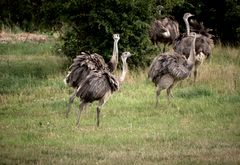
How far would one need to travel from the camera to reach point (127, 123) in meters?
13.0

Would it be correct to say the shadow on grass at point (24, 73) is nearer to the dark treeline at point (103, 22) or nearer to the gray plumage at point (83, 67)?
the dark treeline at point (103, 22)

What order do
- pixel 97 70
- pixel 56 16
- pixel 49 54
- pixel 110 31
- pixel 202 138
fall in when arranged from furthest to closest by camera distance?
pixel 49 54 < pixel 56 16 < pixel 110 31 < pixel 97 70 < pixel 202 138

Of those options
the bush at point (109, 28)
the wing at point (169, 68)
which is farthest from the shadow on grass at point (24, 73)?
the wing at point (169, 68)

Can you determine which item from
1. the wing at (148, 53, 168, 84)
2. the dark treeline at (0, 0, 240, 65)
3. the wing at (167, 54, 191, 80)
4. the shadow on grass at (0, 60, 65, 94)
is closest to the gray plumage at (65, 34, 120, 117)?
the wing at (148, 53, 168, 84)

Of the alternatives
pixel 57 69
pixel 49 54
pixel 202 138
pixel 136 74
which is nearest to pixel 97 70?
pixel 202 138

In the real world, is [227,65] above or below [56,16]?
below

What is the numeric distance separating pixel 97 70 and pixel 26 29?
18682mm

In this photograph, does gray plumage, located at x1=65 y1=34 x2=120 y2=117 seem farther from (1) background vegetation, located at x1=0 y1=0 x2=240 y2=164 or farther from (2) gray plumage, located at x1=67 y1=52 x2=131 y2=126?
(1) background vegetation, located at x1=0 y1=0 x2=240 y2=164

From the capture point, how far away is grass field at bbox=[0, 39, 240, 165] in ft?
34.2

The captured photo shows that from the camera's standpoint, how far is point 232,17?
2397 centimetres

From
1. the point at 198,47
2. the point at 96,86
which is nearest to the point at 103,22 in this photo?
the point at 198,47

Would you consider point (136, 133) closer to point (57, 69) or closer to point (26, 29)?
Result: point (57, 69)

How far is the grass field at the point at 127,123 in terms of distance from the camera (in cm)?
1044

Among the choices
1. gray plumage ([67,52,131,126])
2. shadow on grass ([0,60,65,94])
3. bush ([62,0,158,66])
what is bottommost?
shadow on grass ([0,60,65,94])
